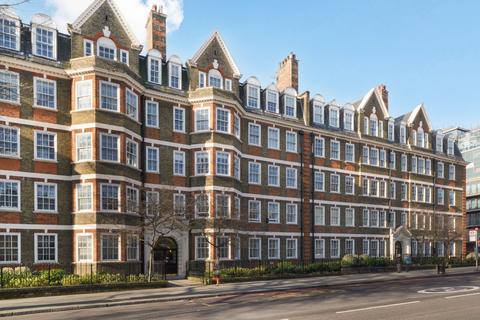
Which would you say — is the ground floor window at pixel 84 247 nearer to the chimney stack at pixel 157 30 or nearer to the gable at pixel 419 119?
the chimney stack at pixel 157 30

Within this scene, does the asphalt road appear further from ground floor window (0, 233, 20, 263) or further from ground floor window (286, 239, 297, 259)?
ground floor window (286, 239, 297, 259)

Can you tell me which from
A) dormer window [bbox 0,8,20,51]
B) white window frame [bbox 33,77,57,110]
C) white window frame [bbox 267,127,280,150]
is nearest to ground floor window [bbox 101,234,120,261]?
white window frame [bbox 33,77,57,110]

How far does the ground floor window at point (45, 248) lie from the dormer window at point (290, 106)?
22.4 meters

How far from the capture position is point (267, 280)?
102ft

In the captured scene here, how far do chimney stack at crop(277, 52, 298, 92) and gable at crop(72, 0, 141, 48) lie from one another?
16.8 metres

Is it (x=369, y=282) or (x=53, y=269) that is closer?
(x=53, y=269)

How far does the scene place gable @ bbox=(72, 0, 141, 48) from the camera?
3022 centimetres

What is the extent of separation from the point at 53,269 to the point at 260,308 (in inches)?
549

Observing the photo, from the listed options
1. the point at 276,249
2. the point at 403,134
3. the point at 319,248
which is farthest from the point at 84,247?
the point at 403,134

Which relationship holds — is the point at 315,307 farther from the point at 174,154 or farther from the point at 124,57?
the point at 124,57

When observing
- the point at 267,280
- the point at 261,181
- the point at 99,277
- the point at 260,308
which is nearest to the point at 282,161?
the point at 261,181

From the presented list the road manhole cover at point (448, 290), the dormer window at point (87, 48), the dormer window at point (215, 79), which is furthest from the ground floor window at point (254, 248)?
the dormer window at point (87, 48)

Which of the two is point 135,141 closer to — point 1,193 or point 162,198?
point 162,198

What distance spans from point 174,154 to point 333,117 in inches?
719
